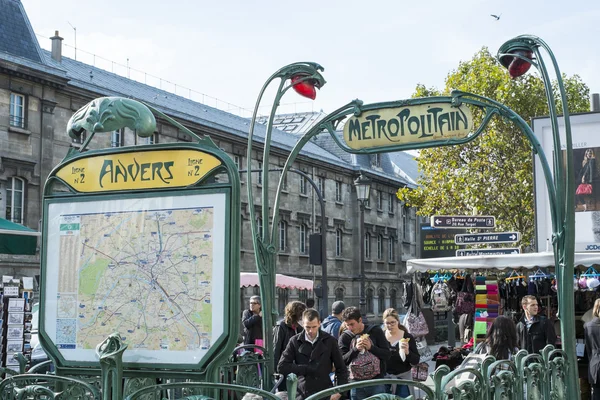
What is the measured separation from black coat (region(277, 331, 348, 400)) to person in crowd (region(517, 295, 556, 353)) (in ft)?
11.2

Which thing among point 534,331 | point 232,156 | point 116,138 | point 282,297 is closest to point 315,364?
point 534,331

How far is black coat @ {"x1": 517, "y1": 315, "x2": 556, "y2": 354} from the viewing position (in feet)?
34.0

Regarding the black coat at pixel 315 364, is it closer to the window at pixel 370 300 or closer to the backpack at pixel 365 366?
the backpack at pixel 365 366

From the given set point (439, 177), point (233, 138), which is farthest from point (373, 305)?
point (439, 177)

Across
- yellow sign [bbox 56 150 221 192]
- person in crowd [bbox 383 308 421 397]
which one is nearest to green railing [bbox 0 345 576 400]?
person in crowd [bbox 383 308 421 397]

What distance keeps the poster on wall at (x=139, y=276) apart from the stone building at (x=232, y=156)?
66.4ft

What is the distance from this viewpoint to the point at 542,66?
8797mm

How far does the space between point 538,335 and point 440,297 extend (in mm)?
7951

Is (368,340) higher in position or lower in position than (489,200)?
lower

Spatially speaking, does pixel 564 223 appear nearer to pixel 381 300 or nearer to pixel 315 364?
pixel 315 364

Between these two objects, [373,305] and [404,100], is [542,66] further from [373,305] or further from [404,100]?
[373,305]

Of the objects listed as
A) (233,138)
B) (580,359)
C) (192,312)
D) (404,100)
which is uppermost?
(233,138)

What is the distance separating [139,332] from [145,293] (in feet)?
0.99

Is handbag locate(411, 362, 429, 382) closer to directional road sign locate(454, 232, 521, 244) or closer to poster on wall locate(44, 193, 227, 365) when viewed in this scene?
poster on wall locate(44, 193, 227, 365)
